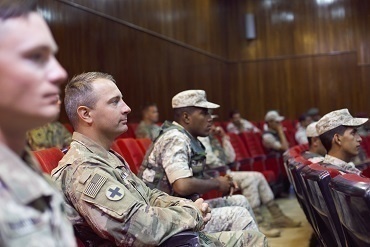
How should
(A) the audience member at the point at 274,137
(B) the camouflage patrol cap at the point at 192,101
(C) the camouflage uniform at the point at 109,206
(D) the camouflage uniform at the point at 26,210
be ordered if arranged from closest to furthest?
(D) the camouflage uniform at the point at 26,210 → (C) the camouflage uniform at the point at 109,206 → (B) the camouflage patrol cap at the point at 192,101 → (A) the audience member at the point at 274,137

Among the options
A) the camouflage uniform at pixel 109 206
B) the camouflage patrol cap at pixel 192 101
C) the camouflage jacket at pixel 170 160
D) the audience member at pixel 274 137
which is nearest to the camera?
the camouflage uniform at pixel 109 206

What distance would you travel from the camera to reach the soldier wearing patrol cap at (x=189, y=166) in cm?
236

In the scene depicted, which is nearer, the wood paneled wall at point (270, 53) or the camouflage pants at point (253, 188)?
the camouflage pants at point (253, 188)

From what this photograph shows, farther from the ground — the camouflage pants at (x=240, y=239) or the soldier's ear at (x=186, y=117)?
the soldier's ear at (x=186, y=117)

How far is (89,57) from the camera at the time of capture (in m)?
5.65

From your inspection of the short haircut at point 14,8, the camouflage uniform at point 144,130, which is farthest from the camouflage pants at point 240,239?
the camouflage uniform at point 144,130

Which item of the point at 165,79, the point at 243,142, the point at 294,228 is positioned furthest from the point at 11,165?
the point at 165,79

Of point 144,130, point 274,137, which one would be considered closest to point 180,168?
point 144,130

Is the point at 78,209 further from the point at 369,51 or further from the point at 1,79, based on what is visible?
the point at 369,51

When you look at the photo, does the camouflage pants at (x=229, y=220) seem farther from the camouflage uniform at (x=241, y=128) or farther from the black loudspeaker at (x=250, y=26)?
the black loudspeaker at (x=250, y=26)

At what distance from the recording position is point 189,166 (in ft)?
8.42

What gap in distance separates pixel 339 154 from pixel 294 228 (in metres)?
1.48

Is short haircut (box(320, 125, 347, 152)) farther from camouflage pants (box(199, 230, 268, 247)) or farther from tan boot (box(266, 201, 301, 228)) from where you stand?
tan boot (box(266, 201, 301, 228))

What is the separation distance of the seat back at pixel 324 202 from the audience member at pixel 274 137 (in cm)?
381
